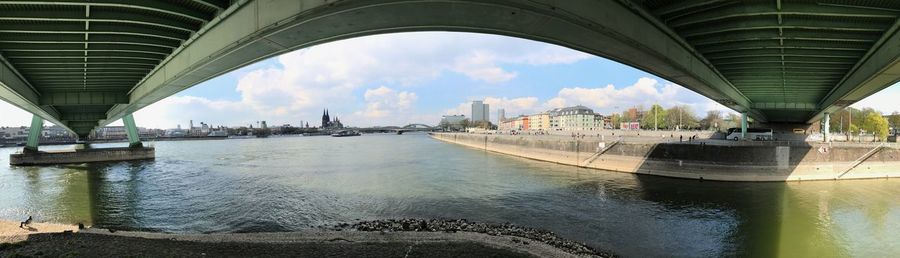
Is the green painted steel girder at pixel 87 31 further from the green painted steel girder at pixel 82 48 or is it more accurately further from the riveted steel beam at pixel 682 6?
the riveted steel beam at pixel 682 6

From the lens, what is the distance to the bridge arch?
8711 mm

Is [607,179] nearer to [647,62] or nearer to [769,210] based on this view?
[769,210]

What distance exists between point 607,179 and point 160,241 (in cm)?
2688

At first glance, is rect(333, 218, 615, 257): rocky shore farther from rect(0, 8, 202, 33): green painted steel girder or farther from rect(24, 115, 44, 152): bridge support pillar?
rect(24, 115, 44, 152): bridge support pillar

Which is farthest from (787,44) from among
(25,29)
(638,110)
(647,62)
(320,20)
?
(638,110)

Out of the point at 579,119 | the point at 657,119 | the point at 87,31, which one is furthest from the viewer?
the point at 579,119

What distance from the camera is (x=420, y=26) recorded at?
411 inches

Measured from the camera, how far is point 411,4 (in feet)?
28.6

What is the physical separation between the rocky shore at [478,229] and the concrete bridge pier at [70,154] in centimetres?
4737

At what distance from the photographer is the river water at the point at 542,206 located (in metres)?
14.7

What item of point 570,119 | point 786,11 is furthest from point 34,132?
point 570,119

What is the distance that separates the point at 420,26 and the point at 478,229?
24.2 ft

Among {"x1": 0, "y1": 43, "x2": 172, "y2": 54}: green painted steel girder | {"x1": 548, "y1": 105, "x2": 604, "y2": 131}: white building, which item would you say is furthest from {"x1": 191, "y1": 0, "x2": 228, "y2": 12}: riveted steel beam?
{"x1": 548, "y1": 105, "x2": 604, "y2": 131}: white building

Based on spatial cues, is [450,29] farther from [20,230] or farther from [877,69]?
[877,69]
